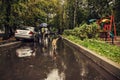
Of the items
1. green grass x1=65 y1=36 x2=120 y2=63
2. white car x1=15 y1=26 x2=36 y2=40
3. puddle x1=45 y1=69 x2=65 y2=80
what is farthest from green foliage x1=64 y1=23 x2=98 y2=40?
puddle x1=45 y1=69 x2=65 y2=80

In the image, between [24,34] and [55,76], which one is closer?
[55,76]

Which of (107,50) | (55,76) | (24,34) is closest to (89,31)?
(24,34)

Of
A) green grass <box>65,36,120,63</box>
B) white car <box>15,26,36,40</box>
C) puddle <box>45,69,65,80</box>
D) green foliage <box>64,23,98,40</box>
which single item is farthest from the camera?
white car <box>15,26,36,40</box>

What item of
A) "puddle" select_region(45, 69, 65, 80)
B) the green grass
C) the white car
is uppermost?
the white car

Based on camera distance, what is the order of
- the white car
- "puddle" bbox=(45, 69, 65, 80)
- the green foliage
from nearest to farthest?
"puddle" bbox=(45, 69, 65, 80) < the green foliage < the white car

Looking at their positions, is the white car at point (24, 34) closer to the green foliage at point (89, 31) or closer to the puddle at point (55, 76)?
the green foliage at point (89, 31)

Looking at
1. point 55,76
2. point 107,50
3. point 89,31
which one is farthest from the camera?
point 89,31

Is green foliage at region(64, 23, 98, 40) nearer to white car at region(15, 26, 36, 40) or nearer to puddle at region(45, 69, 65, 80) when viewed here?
white car at region(15, 26, 36, 40)

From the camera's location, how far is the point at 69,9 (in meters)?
58.3

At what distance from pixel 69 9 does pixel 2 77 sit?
52233mm

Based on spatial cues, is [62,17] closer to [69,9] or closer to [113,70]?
[69,9]

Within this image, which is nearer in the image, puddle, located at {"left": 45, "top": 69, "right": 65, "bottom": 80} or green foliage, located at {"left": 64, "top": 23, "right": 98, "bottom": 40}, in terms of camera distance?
puddle, located at {"left": 45, "top": 69, "right": 65, "bottom": 80}

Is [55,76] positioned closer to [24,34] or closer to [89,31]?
[89,31]

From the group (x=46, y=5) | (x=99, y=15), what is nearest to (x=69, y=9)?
(x=99, y=15)
